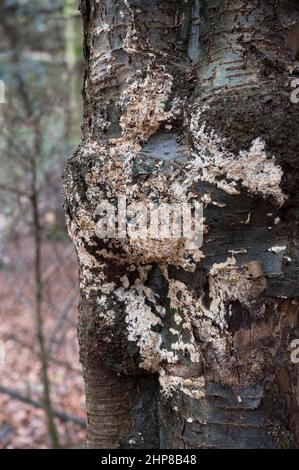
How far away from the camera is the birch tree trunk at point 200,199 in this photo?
2.91 ft

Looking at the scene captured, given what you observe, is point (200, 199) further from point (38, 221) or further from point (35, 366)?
point (35, 366)

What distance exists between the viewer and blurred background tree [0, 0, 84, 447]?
2.52 metres

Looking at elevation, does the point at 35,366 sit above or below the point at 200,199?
below

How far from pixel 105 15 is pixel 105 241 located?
0.46m

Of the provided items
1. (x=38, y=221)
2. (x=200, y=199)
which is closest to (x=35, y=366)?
(x=38, y=221)

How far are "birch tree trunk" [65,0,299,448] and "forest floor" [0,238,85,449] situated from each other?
1516 mm

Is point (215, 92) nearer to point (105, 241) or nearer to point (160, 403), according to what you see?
point (105, 241)

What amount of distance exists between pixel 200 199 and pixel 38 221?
1555 millimetres

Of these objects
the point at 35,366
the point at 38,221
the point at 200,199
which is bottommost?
the point at 35,366

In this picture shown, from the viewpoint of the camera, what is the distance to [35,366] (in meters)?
3.94

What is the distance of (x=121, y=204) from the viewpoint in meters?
0.95

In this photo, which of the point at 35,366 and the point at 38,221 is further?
the point at 35,366

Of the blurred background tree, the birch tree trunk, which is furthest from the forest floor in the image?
the birch tree trunk

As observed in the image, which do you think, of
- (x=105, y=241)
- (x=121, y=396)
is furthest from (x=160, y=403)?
(x=105, y=241)
